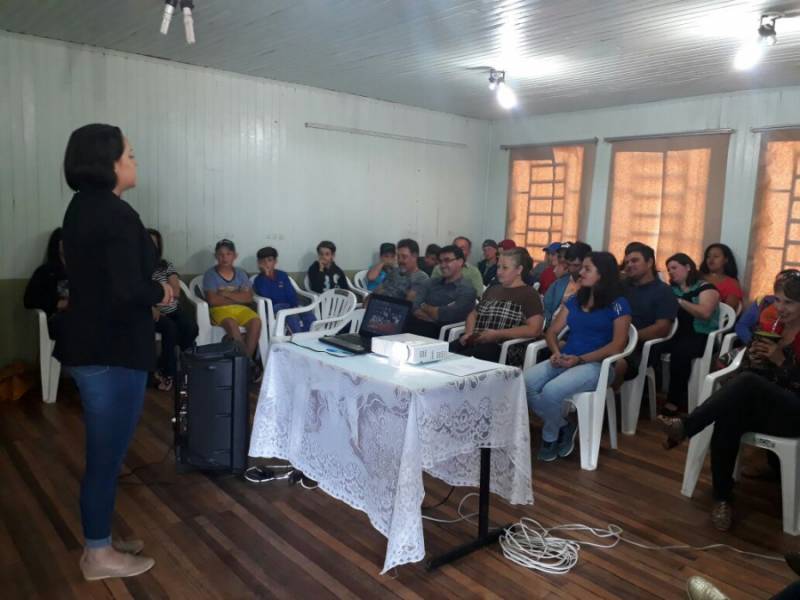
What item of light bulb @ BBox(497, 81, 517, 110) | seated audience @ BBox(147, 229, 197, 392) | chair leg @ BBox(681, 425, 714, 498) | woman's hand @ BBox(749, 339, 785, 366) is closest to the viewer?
woman's hand @ BBox(749, 339, 785, 366)

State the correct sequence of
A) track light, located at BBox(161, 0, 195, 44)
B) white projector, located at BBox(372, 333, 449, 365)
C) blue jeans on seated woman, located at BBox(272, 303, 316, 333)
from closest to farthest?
white projector, located at BBox(372, 333, 449, 365), track light, located at BBox(161, 0, 195, 44), blue jeans on seated woman, located at BBox(272, 303, 316, 333)

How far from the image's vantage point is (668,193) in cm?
564

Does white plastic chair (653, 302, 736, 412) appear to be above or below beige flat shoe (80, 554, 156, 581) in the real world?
above

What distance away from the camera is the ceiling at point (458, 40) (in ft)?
11.2

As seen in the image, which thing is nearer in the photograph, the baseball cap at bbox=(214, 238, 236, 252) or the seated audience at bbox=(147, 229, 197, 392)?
the seated audience at bbox=(147, 229, 197, 392)

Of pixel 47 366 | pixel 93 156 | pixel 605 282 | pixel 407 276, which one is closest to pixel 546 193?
pixel 407 276

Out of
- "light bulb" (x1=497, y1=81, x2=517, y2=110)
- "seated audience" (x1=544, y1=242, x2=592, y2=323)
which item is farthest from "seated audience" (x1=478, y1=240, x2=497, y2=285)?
"seated audience" (x1=544, y1=242, x2=592, y2=323)

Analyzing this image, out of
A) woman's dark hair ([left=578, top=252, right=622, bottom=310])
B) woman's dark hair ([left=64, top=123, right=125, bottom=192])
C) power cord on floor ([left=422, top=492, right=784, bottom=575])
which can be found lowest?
power cord on floor ([left=422, top=492, right=784, bottom=575])

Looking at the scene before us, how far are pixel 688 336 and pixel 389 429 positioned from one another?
9.78 ft

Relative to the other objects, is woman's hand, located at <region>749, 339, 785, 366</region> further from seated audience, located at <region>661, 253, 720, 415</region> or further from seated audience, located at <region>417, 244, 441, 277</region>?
seated audience, located at <region>417, 244, 441, 277</region>

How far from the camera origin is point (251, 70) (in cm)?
510

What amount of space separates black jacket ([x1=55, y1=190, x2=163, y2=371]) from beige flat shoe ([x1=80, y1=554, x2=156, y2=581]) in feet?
2.37

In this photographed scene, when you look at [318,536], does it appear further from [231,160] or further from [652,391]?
[231,160]

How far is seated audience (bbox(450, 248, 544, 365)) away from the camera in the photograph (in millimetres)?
3703
